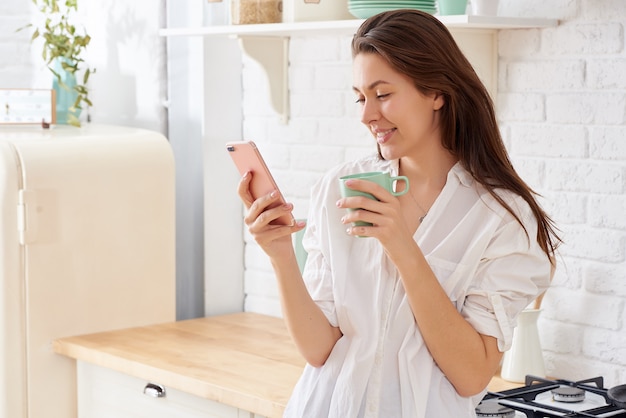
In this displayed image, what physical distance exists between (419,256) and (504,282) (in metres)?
0.17

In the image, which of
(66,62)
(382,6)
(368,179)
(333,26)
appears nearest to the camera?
(368,179)

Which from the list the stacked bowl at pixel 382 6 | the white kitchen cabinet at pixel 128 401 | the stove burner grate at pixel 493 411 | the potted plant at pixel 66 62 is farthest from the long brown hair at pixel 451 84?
the potted plant at pixel 66 62

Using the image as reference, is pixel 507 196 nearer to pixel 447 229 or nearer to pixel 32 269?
pixel 447 229

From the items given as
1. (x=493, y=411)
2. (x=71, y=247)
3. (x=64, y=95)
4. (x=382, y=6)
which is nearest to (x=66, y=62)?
(x=64, y=95)

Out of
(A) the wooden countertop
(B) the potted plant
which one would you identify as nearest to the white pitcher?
(A) the wooden countertop

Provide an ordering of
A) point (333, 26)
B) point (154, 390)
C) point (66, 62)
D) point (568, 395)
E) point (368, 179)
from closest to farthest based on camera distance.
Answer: point (368, 179), point (568, 395), point (333, 26), point (154, 390), point (66, 62)

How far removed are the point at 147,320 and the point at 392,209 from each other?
1.67m

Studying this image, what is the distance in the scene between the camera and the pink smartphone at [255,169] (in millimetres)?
1808

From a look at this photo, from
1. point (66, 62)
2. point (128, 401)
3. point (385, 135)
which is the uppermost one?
point (66, 62)

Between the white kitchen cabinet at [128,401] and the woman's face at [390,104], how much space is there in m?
0.90

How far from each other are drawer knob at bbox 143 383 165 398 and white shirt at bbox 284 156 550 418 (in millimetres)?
861

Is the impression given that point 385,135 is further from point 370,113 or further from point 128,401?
point 128,401

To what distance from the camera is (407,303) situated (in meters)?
1.84

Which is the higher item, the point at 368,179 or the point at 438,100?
the point at 438,100
